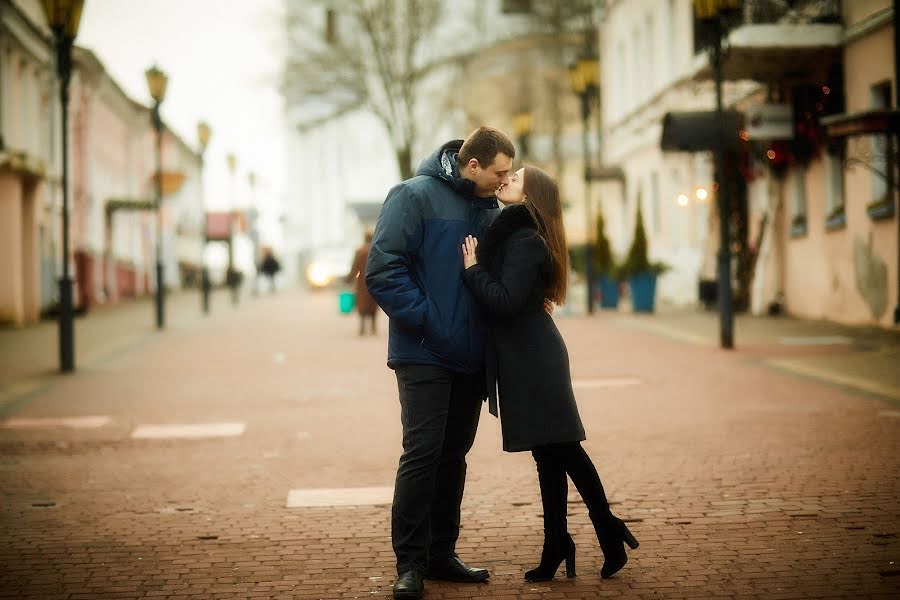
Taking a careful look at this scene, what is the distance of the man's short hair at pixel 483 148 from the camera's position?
536 cm

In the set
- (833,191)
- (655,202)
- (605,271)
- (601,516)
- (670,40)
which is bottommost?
(601,516)

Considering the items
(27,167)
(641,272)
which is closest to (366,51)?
(27,167)

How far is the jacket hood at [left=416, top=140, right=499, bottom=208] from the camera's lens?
5.43 m

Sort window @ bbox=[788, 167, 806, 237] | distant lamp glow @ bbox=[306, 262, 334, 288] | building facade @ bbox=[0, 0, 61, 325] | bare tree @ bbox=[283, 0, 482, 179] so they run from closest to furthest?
window @ bbox=[788, 167, 806, 237]
building facade @ bbox=[0, 0, 61, 325]
bare tree @ bbox=[283, 0, 482, 179]
distant lamp glow @ bbox=[306, 262, 334, 288]

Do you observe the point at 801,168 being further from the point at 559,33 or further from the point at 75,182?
the point at 559,33

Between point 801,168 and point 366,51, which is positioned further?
point 366,51

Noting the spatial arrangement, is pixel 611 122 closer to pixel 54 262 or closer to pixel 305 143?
pixel 54 262

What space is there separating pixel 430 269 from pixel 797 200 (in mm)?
19435

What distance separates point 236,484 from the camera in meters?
7.89

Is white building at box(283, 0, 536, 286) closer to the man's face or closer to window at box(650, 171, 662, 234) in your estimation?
window at box(650, 171, 662, 234)

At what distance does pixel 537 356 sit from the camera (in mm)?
5363

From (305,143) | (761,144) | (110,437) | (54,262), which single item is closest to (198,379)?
(110,437)

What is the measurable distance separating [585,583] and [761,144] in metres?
19.6

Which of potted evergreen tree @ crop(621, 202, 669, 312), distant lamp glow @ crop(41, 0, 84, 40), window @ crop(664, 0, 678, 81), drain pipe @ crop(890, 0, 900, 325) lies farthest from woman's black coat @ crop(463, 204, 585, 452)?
window @ crop(664, 0, 678, 81)
